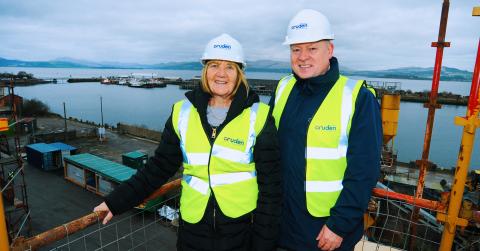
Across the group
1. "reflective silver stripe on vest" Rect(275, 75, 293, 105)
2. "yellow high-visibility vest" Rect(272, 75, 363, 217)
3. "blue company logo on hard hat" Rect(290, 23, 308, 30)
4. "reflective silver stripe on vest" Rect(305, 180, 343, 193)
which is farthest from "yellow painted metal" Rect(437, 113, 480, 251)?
"blue company logo on hard hat" Rect(290, 23, 308, 30)

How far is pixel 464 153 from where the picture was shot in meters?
2.77

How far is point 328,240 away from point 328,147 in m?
0.58

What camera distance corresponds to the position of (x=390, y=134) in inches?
315

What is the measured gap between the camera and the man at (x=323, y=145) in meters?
1.90

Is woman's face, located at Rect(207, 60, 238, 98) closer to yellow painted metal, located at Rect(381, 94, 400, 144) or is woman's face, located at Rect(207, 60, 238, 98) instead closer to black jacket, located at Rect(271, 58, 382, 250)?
black jacket, located at Rect(271, 58, 382, 250)

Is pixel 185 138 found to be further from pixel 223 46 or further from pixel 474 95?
pixel 474 95

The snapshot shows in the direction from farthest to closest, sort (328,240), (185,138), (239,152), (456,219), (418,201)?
(418,201) → (456,219) → (185,138) → (239,152) → (328,240)

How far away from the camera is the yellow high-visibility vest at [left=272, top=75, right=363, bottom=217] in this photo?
2012 millimetres

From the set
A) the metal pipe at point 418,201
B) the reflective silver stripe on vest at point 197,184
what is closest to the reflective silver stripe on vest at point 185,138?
the reflective silver stripe on vest at point 197,184

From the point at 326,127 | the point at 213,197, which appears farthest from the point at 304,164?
the point at 213,197

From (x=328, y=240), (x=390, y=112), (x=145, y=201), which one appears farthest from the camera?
(x=390, y=112)

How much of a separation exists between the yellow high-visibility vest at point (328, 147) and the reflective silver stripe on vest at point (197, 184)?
69 cm

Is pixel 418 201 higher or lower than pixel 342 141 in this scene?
lower

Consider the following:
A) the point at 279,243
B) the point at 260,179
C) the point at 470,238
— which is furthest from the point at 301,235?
the point at 470,238
